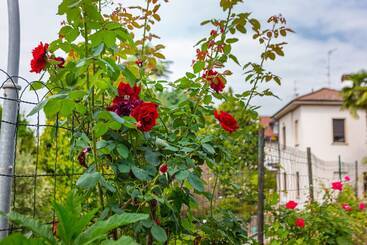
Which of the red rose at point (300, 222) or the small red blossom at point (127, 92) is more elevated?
the small red blossom at point (127, 92)

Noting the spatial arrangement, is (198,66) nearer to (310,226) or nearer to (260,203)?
(260,203)

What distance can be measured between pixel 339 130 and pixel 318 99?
182 centimetres

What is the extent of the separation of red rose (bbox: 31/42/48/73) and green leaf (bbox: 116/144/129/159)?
0.54 m

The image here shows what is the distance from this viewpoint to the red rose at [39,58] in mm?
2023

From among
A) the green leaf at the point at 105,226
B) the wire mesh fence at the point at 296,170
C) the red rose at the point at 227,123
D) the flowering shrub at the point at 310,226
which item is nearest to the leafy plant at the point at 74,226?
the green leaf at the point at 105,226

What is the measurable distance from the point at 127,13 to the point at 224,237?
4.57 feet

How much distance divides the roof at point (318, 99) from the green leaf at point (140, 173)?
19.1m

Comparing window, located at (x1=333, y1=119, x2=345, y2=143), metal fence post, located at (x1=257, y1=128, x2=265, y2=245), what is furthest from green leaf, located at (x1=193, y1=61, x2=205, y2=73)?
window, located at (x1=333, y1=119, x2=345, y2=143)

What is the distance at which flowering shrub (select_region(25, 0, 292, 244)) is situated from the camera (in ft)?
5.79

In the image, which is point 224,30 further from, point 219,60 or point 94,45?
point 94,45

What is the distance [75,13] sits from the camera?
1770 mm

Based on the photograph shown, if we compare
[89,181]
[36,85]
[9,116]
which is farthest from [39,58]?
[89,181]

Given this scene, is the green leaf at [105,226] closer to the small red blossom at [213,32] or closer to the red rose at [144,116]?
the red rose at [144,116]

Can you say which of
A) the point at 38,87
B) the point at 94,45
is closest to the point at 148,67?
the point at 38,87
